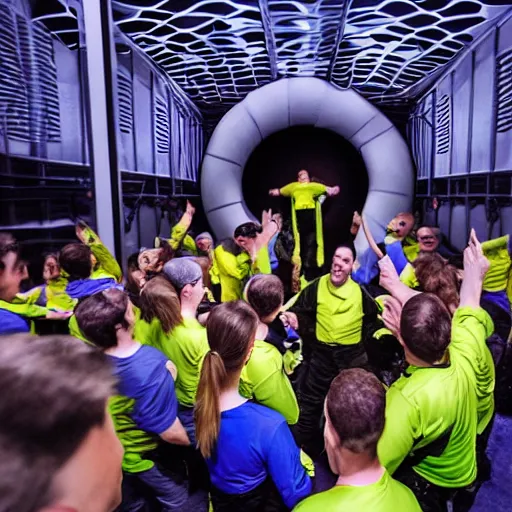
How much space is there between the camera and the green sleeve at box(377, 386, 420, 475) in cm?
110

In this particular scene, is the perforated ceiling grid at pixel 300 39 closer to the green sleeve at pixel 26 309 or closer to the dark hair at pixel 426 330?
the dark hair at pixel 426 330

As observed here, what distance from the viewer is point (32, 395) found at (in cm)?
46

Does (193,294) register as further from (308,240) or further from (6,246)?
(6,246)

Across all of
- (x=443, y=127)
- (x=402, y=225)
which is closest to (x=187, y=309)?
(x=402, y=225)

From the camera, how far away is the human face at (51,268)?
1.60 meters

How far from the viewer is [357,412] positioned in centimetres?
90

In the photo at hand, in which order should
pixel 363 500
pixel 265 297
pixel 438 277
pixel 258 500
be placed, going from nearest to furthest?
pixel 363 500 → pixel 258 500 → pixel 265 297 → pixel 438 277

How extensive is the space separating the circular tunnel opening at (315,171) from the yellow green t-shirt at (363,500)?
0.95m

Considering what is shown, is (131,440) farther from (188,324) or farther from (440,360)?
(440,360)

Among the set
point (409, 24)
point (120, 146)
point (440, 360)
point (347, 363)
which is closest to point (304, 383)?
point (347, 363)

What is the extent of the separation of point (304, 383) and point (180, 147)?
3.41 ft

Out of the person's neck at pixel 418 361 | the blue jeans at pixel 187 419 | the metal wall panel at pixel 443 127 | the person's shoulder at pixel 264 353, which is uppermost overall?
the metal wall panel at pixel 443 127

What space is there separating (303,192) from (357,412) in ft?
3.16

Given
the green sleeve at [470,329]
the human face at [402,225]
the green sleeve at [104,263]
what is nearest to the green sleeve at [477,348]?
the green sleeve at [470,329]
